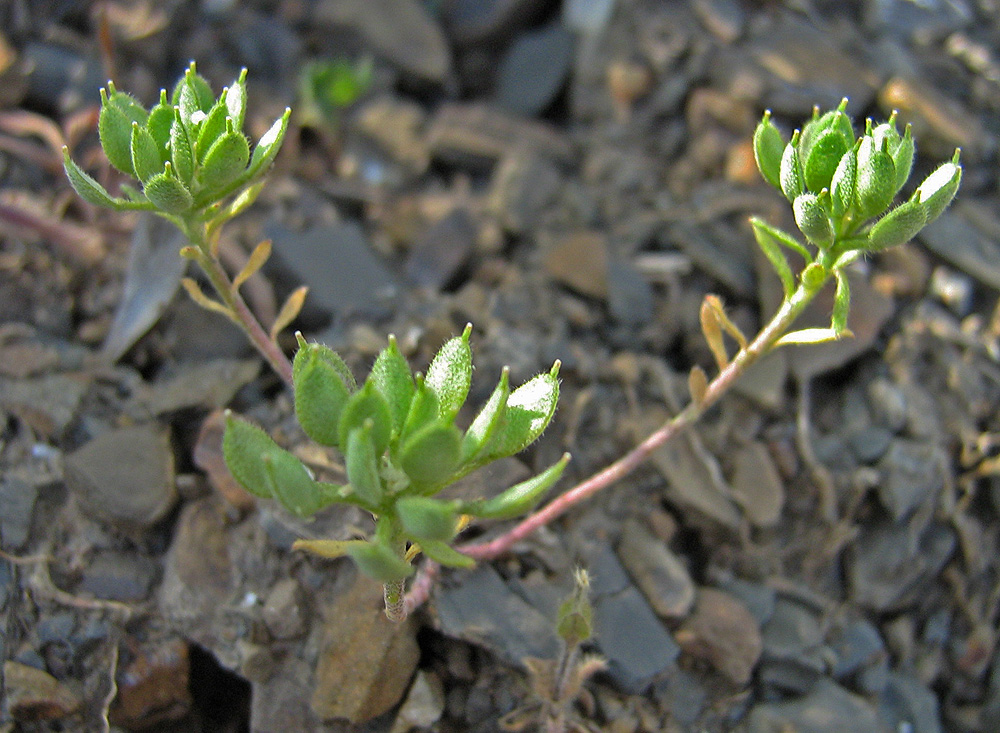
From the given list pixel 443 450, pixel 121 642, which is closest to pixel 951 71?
pixel 443 450

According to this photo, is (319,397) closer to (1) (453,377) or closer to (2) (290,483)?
(2) (290,483)

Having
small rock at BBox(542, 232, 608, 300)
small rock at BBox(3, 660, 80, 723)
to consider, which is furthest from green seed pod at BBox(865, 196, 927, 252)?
small rock at BBox(3, 660, 80, 723)

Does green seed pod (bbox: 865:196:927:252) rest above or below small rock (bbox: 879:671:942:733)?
above

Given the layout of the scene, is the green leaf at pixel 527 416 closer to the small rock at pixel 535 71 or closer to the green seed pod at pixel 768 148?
the green seed pod at pixel 768 148

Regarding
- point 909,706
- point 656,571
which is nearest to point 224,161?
point 656,571

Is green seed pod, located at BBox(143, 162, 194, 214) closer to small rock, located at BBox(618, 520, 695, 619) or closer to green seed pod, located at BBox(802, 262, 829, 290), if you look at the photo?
green seed pod, located at BBox(802, 262, 829, 290)

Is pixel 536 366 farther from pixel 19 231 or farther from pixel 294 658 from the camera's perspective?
pixel 19 231

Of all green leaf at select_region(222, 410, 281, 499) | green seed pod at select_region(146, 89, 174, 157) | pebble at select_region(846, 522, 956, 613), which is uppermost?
green seed pod at select_region(146, 89, 174, 157)
